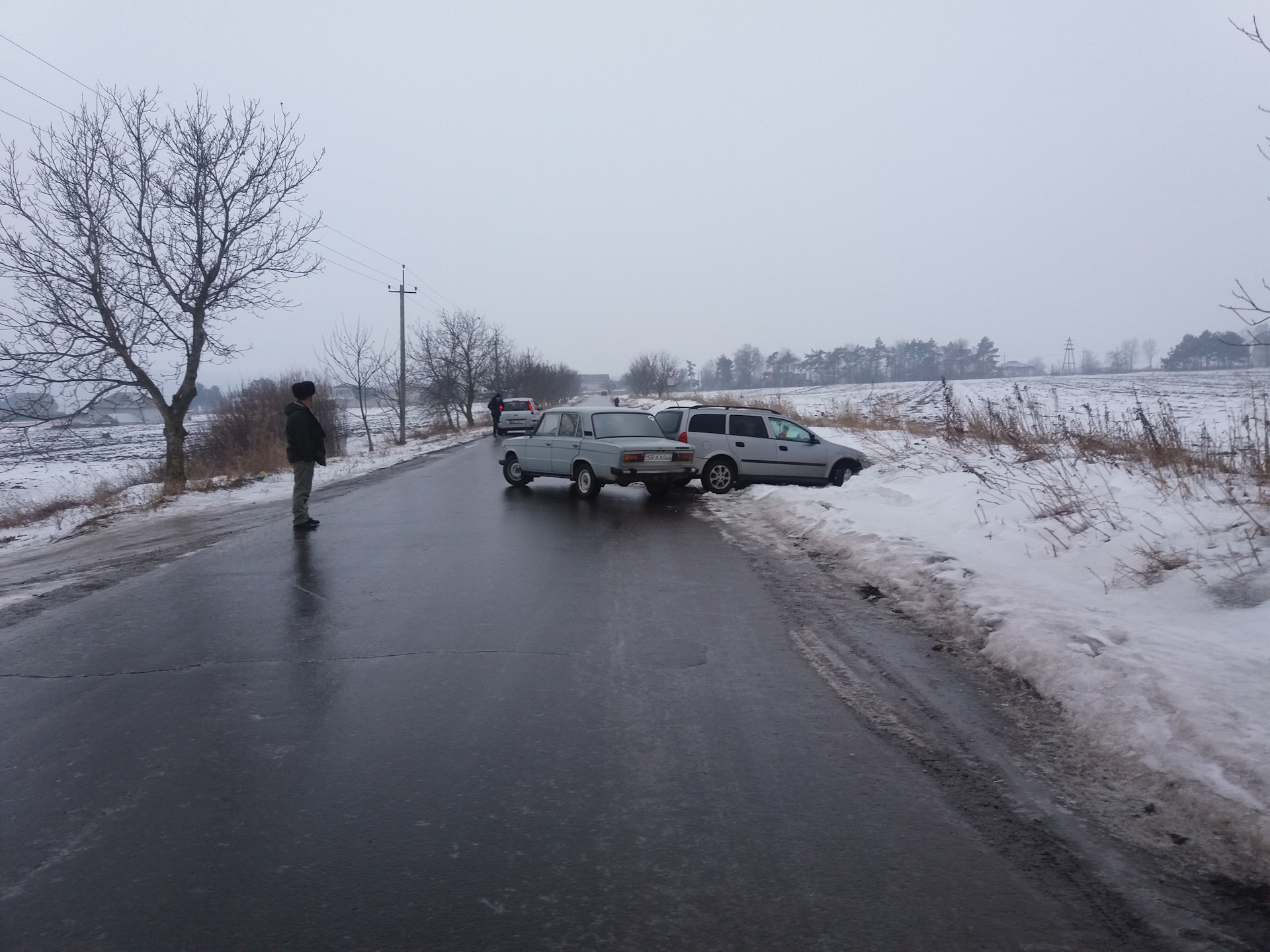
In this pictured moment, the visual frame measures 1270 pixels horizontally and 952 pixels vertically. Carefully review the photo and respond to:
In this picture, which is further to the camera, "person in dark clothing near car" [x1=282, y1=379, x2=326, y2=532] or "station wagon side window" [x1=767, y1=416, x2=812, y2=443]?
"station wagon side window" [x1=767, y1=416, x2=812, y2=443]

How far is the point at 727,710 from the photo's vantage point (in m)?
5.23

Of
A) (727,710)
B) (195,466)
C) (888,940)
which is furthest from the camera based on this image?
(195,466)

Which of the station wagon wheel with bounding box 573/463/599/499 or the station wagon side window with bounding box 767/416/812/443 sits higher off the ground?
the station wagon side window with bounding box 767/416/812/443

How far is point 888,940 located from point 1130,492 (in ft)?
28.8

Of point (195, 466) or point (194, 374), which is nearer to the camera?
point (194, 374)

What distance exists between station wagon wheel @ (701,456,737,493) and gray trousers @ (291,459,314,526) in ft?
24.7

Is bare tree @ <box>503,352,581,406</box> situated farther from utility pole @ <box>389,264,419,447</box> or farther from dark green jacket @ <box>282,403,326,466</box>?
dark green jacket @ <box>282,403,326,466</box>

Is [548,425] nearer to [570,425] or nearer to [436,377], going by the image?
[570,425]

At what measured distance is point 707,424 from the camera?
1716 centimetres

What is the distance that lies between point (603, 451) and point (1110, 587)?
32.0 feet

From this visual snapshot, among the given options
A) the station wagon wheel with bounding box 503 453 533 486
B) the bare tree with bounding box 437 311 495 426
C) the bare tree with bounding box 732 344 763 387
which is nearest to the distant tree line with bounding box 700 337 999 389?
the bare tree with bounding box 732 344 763 387

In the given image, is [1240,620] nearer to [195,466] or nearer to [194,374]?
[194,374]

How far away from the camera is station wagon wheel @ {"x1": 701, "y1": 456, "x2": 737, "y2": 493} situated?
677 inches

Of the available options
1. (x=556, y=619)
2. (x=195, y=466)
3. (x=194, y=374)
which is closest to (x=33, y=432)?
(x=194, y=374)
